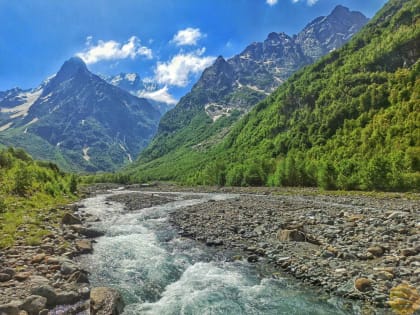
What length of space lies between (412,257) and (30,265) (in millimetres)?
24263

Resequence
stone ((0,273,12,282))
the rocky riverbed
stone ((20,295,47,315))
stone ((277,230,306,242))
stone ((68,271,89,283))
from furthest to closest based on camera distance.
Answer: stone ((277,230,306,242)) < stone ((68,271,89,283)) < the rocky riverbed < stone ((0,273,12,282)) < stone ((20,295,47,315))

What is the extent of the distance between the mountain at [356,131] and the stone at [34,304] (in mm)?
68508

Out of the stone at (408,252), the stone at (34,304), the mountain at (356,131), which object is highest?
the mountain at (356,131)

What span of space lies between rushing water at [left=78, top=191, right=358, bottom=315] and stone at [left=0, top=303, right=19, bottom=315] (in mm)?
4947

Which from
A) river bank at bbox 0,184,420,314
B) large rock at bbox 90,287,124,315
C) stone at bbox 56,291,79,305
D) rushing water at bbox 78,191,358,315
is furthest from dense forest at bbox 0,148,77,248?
large rock at bbox 90,287,124,315

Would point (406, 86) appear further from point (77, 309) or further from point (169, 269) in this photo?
point (77, 309)

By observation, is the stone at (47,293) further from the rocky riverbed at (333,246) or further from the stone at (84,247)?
the rocky riverbed at (333,246)

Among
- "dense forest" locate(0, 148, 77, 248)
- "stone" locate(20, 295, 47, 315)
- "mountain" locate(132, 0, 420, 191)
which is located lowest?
"stone" locate(20, 295, 47, 315)

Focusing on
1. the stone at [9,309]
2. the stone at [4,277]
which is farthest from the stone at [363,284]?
the stone at [4,277]

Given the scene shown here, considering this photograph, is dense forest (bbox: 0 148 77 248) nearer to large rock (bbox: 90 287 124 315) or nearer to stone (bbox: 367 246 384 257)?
large rock (bbox: 90 287 124 315)

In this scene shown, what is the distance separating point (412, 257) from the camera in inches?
712

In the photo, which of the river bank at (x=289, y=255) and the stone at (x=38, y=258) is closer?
the river bank at (x=289, y=255)

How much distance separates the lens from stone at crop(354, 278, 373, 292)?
619 inches

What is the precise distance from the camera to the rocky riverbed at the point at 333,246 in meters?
16.4
